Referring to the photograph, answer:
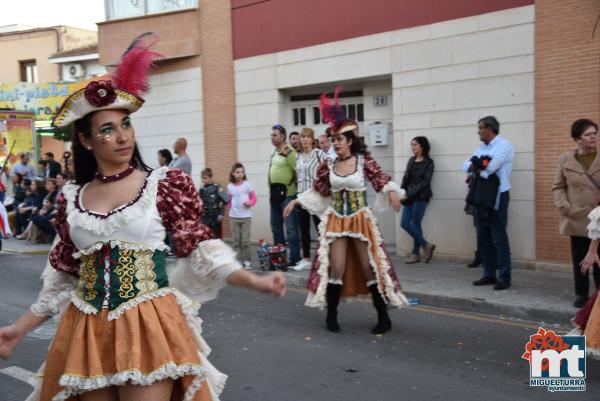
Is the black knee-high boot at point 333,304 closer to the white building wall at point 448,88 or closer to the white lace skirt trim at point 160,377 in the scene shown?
the white lace skirt trim at point 160,377

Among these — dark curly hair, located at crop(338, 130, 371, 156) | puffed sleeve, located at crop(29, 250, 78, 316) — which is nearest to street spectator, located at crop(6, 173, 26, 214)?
dark curly hair, located at crop(338, 130, 371, 156)

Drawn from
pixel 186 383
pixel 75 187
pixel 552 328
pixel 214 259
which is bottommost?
pixel 552 328

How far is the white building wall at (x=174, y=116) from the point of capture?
581 inches

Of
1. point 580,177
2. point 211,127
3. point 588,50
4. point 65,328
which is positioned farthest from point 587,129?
point 211,127

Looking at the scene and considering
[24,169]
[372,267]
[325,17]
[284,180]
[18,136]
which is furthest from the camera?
[18,136]

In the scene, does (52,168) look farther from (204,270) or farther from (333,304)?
(204,270)

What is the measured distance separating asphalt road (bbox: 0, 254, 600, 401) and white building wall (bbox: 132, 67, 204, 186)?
721 centimetres

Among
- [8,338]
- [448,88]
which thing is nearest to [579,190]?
[448,88]

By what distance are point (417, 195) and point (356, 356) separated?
16.1 ft

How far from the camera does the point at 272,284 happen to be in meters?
2.90

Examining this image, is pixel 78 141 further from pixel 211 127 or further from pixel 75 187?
pixel 211 127

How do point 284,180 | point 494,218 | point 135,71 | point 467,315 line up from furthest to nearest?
point 284,180, point 494,218, point 467,315, point 135,71

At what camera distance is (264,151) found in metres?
13.6

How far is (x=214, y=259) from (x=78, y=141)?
0.85m
